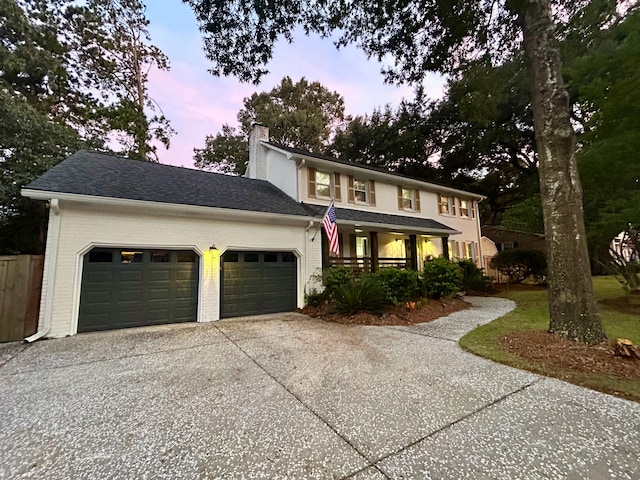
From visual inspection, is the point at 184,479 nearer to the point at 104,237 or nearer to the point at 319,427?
the point at 319,427

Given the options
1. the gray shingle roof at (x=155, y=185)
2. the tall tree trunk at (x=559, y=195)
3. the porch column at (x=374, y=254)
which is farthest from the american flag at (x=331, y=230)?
the tall tree trunk at (x=559, y=195)

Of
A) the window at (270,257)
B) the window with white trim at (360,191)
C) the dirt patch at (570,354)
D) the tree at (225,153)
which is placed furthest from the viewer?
the tree at (225,153)

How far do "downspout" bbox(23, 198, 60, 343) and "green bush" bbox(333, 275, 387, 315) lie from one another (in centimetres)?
673

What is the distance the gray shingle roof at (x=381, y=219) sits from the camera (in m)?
10.7

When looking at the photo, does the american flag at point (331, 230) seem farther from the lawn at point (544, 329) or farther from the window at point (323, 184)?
the lawn at point (544, 329)

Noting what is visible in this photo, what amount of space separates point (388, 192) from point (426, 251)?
3.71m

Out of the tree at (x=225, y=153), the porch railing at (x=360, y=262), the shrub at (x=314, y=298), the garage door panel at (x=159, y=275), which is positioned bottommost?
the shrub at (x=314, y=298)

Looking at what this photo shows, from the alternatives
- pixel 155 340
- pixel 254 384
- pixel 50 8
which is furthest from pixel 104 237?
pixel 50 8

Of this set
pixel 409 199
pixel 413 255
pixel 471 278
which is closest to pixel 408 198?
pixel 409 199

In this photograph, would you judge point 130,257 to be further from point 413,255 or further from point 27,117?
point 413,255

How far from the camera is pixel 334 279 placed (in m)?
8.88

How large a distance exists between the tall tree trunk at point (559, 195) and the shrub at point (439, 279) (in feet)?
15.9

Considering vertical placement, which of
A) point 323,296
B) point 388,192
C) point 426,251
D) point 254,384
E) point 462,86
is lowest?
point 254,384

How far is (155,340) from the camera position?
5828mm
